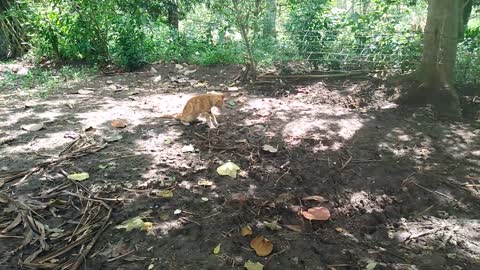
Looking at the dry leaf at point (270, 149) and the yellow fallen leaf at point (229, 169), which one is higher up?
the dry leaf at point (270, 149)

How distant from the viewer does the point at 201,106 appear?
3807 millimetres

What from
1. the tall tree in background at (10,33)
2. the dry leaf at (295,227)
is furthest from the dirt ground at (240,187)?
the tall tree in background at (10,33)

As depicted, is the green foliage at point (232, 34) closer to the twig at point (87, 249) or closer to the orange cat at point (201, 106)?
the orange cat at point (201, 106)

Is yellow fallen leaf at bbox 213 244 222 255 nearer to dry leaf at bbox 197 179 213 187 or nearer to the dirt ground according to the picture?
the dirt ground

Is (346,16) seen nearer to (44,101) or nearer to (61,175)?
Result: (44,101)

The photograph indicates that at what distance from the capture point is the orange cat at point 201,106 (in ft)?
12.5

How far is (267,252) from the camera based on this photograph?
7.64 feet

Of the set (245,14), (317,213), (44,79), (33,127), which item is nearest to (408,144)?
(317,213)

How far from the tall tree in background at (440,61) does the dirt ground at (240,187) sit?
0.68 feet

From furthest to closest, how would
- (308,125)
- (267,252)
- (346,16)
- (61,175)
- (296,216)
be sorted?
(346,16) < (308,125) < (61,175) < (296,216) < (267,252)

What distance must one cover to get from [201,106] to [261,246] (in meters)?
1.82

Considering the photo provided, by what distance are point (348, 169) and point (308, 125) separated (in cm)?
85

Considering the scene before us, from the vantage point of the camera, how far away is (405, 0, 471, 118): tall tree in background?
4.39 meters

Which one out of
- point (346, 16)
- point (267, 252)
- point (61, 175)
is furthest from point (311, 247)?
point (346, 16)
